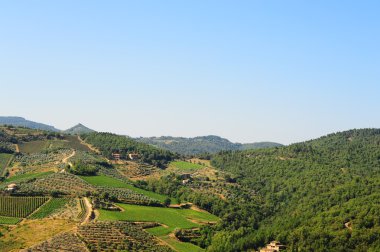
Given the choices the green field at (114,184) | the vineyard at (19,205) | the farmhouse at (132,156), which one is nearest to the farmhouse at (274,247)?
the green field at (114,184)

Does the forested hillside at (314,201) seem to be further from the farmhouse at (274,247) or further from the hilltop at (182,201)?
the farmhouse at (274,247)

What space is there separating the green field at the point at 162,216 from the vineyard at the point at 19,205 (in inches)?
675

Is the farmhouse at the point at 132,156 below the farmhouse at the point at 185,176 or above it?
above

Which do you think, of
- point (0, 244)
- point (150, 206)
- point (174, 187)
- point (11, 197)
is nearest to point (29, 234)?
point (0, 244)

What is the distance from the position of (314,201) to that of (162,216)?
167ft

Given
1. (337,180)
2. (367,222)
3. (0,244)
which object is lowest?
(0,244)

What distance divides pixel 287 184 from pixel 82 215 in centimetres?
8767

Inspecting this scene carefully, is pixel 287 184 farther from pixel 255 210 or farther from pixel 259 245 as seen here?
pixel 259 245

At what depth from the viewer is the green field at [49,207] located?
10188cm

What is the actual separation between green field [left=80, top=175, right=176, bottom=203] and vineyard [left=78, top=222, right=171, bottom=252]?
3949 cm

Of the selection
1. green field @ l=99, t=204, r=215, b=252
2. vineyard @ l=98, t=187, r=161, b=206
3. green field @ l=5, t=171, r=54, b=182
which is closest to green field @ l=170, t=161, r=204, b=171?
vineyard @ l=98, t=187, r=161, b=206

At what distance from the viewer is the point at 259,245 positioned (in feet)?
335

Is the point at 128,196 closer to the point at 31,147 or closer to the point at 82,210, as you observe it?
the point at 82,210

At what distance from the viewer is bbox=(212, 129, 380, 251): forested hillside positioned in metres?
98.9
